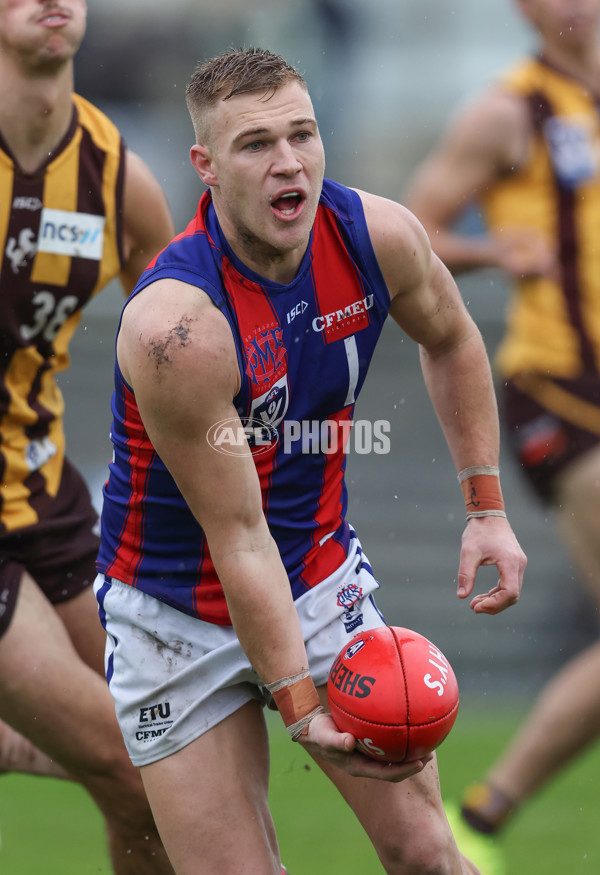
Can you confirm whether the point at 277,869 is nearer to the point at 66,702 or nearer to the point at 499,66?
the point at 66,702

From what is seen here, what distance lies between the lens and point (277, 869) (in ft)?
10.1

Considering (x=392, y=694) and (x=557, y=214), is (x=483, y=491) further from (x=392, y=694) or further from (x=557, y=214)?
(x=557, y=214)

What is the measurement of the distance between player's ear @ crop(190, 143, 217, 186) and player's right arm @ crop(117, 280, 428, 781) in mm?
307

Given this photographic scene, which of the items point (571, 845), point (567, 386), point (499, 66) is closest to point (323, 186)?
point (567, 386)

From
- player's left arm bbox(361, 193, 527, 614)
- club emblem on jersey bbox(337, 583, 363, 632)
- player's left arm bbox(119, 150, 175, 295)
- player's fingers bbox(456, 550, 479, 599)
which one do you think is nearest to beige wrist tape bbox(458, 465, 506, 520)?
player's left arm bbox(361, 193, 527, 614)

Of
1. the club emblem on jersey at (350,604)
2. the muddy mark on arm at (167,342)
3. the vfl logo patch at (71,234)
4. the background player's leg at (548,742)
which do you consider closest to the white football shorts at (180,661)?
the club emblem on jersey at (350,604)

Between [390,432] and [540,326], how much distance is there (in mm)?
9040

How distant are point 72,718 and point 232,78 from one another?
1.88 meters

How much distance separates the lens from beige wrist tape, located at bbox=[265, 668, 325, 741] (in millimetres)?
2818

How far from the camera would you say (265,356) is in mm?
Result: 2928

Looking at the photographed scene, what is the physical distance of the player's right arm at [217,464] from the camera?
2734mm

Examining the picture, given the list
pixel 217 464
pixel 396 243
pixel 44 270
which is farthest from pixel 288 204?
pixel 44 270

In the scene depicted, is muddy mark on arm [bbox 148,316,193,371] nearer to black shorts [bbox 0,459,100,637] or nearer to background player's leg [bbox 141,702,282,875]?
background player's leg [bbox 141,702,282,875]

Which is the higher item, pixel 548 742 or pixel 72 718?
pixel 72 718
